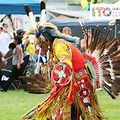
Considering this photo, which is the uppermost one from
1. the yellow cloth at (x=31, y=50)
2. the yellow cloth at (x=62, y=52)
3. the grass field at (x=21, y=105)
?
the yellow cloth at (x=62, y=52)

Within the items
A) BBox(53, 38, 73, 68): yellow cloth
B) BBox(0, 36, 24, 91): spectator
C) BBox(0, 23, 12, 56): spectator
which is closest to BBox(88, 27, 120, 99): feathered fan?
BBox(53, 38, 73, 68): yellow cloth

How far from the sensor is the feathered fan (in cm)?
784

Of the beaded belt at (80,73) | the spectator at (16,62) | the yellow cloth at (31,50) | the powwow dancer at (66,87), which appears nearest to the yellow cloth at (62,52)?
the powwow dancer at (66,87)

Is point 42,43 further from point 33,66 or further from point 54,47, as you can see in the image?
point 33,66

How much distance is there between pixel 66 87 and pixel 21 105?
5.21 meters

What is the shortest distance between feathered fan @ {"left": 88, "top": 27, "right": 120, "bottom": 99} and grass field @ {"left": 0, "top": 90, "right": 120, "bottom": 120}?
75.3 inches

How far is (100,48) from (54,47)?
1171 mm

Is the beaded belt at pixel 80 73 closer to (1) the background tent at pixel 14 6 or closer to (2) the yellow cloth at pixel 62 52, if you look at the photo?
(2) the yellow cloth at pixel 62 52

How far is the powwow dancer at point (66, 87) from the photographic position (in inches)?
268

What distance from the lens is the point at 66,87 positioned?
6855 millimetres

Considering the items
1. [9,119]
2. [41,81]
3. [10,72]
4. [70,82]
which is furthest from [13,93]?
[70,82]

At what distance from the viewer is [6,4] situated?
16.2 metres

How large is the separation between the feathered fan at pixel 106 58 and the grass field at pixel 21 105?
1.91 meters

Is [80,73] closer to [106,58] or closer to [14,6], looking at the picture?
[106,58]
